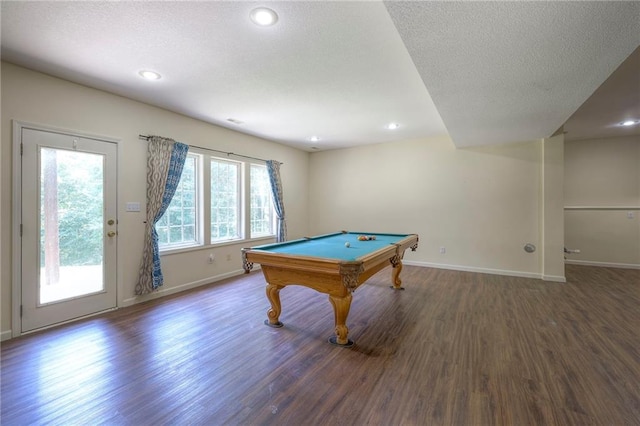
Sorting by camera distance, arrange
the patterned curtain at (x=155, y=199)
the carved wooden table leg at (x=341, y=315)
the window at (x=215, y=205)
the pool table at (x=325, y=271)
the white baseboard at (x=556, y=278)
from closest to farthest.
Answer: the pool table at (x=325, y=271) < the carved wooden table leg at (x=341, y=315) < the patterned curtain at (x=155, y=199) < the window at (x=215, y=205) < the white baseboard at (x=556, y=278)

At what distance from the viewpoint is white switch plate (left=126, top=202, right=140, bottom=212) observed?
11.2 feet

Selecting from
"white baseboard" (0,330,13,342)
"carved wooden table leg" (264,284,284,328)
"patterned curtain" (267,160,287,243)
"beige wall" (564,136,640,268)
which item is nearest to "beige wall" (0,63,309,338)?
"white baseboard" (0,330,13,342)

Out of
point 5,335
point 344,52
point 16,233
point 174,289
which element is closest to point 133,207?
point 16,233


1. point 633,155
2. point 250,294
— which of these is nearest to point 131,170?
point 250,294

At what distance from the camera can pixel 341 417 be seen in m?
1.56

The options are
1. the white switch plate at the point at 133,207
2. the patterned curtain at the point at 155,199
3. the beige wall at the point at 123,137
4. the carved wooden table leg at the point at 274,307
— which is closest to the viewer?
the beige wall at the point at 123,137

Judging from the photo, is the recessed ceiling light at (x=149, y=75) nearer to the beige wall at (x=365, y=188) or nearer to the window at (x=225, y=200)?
the beige wall at (x=365, y=188)

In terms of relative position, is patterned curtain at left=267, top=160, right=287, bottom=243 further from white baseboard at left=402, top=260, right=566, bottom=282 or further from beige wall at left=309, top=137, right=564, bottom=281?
white baseboard at left=402, top=260, right=566, bottom=282

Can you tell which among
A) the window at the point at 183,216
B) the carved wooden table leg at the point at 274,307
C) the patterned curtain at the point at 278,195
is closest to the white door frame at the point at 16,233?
the window at the point at 183,216

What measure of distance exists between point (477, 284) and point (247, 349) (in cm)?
359

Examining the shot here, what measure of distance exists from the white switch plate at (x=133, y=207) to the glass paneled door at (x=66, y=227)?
0.17 meters

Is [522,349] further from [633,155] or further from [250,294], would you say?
[633,155]

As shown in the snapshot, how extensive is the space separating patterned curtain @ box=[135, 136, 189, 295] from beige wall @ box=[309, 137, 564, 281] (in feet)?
12.0

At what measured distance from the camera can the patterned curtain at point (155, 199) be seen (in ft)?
11.6
